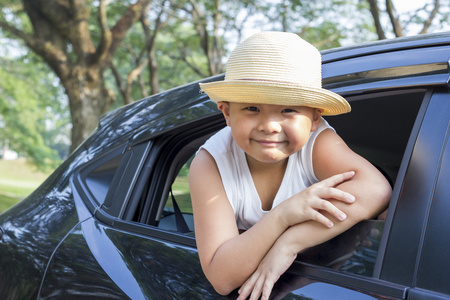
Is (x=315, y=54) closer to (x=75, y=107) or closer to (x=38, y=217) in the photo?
(x=38, y=217)

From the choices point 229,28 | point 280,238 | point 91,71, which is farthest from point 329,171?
point 229,28

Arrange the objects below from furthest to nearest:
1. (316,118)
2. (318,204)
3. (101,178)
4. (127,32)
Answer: (127,32)
(101,178)
(316,118)
(318,204)

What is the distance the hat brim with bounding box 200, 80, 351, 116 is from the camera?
Answer: 131 cm

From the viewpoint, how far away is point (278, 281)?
1271mm

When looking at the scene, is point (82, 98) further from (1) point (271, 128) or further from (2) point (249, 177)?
(1) point (271, 128)

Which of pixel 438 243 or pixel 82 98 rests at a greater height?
pixel 82 98

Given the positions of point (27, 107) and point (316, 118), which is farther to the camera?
point (27, 107)

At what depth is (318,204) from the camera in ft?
4.05

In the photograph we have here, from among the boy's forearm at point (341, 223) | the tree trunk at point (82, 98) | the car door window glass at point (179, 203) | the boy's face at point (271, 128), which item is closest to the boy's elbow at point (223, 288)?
the boy's forearm at point (341, 223)

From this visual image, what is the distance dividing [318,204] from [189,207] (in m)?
0.80

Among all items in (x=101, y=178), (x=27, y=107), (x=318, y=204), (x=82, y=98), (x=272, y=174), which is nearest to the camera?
(x=318, y=204)

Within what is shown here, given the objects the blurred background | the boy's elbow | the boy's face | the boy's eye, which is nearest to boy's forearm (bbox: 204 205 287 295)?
the boy's elbow

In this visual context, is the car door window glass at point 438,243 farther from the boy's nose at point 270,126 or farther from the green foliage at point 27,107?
the green foliage at point 27,107

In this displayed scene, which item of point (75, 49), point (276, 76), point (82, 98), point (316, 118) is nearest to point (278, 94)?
point (276, 76)
